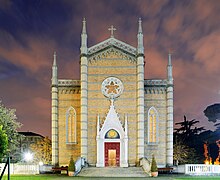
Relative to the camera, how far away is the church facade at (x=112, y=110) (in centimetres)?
3766

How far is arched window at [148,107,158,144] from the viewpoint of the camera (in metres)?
39.0

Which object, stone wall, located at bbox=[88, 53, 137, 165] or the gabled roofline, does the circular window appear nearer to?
stone wall, located at bbox=[88, 53, 137, 165]


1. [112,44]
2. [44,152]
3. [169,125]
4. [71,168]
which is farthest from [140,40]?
[44,152]

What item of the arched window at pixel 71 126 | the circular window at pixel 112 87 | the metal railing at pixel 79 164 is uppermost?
the circular window at pixel 112 87

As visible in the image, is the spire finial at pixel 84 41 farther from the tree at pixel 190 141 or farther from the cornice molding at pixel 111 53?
the tree at pixel 190 141

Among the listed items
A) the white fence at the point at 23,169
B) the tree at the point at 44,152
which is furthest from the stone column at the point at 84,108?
the tree at the point at 44,152

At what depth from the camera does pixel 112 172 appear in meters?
32.5

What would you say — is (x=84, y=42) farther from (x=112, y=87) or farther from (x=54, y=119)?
(x=54, y=119)

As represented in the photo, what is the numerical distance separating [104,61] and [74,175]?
42.9ft

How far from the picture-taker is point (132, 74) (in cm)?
3875

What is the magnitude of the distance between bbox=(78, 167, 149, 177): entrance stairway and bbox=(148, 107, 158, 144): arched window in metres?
5.55

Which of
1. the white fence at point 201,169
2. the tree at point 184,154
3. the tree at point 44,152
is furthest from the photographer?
the tree at point 44,152

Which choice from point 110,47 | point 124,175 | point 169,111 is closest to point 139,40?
point 110,47

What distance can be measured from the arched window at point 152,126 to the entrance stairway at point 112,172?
555 cm
